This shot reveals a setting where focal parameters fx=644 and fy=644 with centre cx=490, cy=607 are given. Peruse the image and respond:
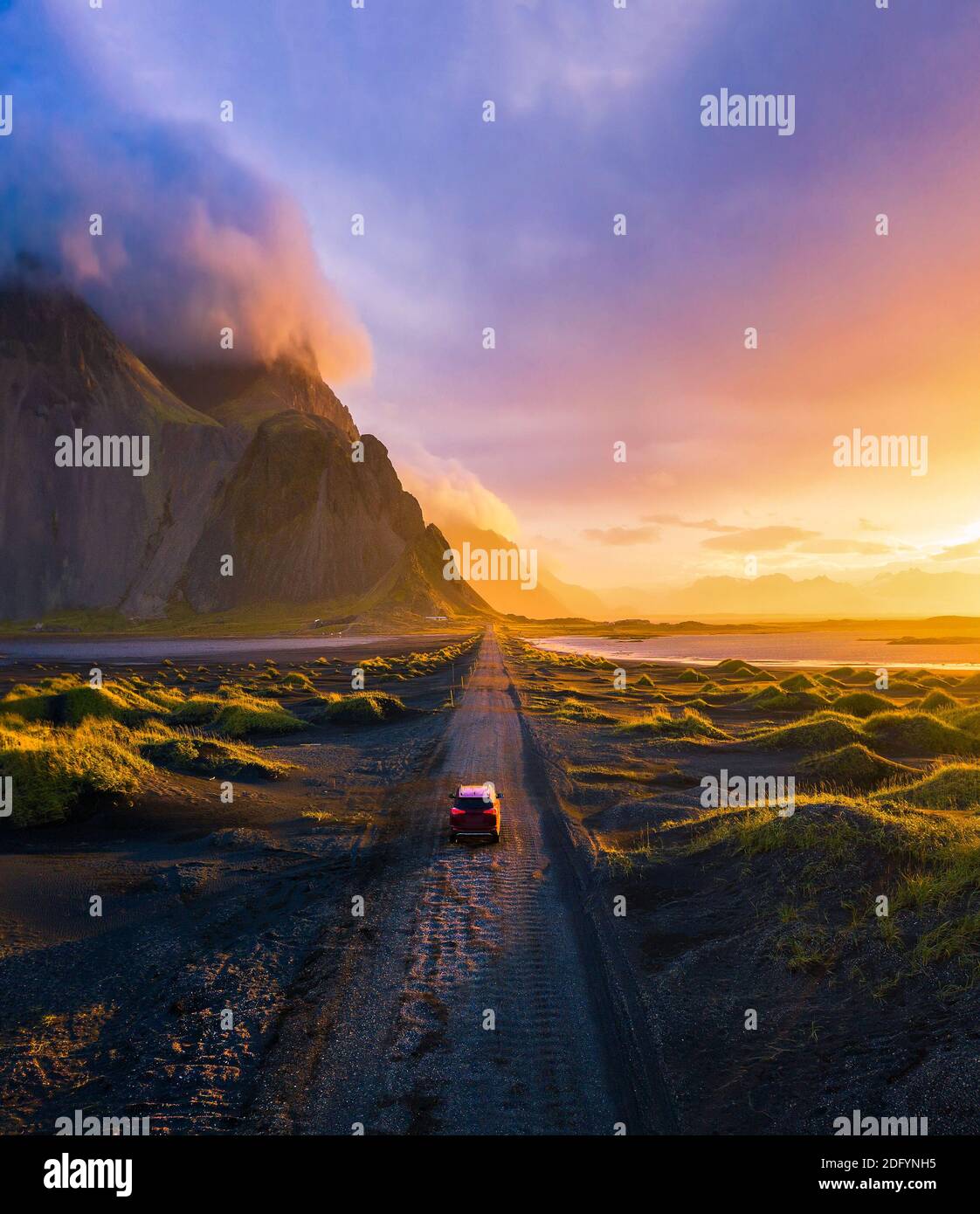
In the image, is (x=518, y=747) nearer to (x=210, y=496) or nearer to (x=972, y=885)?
(x=972, y=885)

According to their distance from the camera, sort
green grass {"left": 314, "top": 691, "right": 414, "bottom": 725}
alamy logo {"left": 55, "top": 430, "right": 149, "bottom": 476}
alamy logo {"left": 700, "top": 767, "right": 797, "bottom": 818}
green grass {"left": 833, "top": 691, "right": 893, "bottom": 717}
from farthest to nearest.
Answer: alamy logo {"left": 55, "top": 430, "right": 149, "bottom": 476} < green grass {"left": 833, "top": 691, "right": 893, "bottom": 717} < green grass {"left": 314, "top": 691, "right": 414, "bottom": 725} < alamy logo {"left": 700, "top": 767, "right": 797, "bottom": 818}

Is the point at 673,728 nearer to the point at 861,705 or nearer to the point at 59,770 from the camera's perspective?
the point at 861,705

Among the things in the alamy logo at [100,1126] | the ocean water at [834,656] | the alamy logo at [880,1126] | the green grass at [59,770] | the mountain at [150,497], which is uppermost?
the mountain at [150,497]

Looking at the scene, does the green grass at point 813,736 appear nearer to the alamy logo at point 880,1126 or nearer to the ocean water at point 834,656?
the alamy logo at point 880,1126

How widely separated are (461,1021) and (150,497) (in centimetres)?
18279

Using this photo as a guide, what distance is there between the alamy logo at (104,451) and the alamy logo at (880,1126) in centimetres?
17952

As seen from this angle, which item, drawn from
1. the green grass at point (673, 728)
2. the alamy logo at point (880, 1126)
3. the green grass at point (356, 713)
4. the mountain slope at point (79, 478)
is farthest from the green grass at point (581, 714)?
the mountain slope at point (79, 478)

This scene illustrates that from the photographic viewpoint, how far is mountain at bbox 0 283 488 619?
5802 inches

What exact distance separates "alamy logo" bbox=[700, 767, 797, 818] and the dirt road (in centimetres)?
556

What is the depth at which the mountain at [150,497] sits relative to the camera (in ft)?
484

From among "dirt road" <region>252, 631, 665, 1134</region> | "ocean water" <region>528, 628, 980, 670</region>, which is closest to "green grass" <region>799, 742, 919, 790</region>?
"dirt road" <region>252, 631, 665, 1134</region>

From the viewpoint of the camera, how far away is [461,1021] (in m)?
7.64

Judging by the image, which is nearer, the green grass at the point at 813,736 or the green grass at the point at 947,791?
the green grass at the point at 947,791
